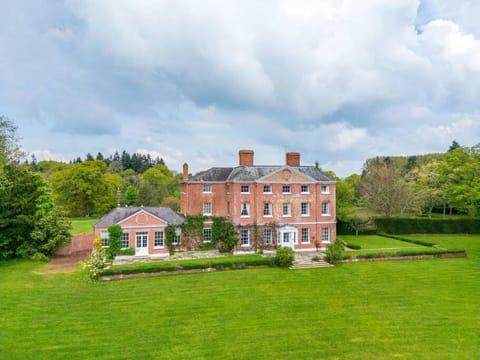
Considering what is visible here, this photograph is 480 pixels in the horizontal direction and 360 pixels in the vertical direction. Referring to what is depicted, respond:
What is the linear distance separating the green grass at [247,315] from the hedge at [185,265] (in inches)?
38.0

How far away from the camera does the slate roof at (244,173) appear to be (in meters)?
32.9

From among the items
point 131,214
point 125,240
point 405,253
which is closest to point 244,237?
point 131,214

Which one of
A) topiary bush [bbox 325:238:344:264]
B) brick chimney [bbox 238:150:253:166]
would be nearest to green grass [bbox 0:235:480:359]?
topiary bush [bbox 325:238:344:264]

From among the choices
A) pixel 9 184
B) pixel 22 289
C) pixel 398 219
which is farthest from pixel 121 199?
pixel 398 219

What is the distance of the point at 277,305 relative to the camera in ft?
59.9

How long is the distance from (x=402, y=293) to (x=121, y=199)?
57758 millimetres

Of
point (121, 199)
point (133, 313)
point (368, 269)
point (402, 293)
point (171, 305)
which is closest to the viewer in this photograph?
point (133, 313)

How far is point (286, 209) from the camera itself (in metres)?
33.0

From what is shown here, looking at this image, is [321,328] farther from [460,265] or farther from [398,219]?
[398,219]

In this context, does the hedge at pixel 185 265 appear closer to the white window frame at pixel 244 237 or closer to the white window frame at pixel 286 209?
the white window frame at pixel 244 237

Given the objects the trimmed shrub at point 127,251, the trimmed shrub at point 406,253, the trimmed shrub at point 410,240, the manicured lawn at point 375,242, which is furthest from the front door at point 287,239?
the trimmed shrub at point 410,240

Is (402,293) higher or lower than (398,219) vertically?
lower

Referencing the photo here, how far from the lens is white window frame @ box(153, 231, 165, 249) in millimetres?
30797

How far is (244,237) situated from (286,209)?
5.13m
